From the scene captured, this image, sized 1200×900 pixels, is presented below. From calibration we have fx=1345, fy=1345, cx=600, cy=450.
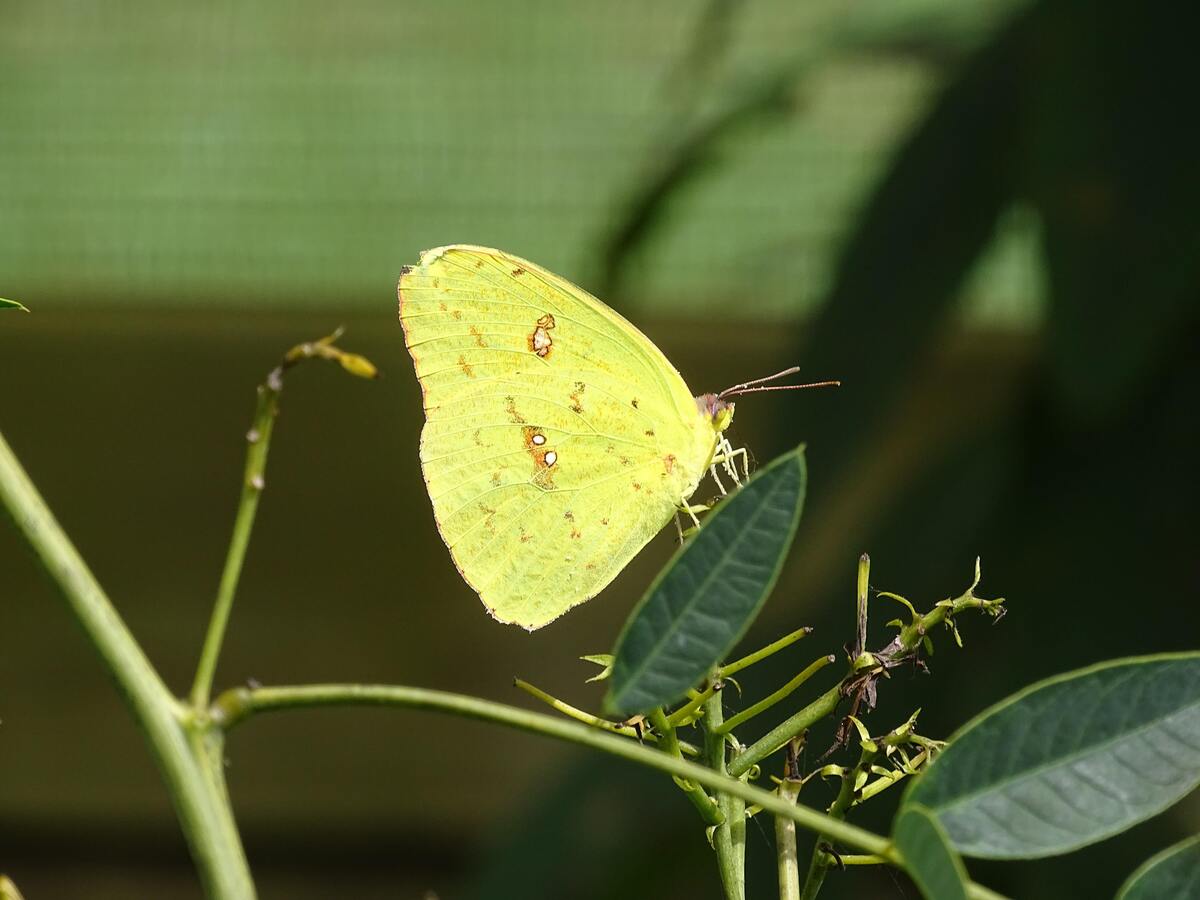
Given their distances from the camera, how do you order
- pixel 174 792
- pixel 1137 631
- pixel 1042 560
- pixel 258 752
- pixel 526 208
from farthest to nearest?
pixel 258 752 < pixel 526 208 < pixel 1042 560 < pixel 1137 631 < pixel 174 792

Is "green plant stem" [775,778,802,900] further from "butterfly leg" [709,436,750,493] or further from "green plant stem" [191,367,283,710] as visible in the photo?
"butterfly leg" [709,436,750,493]

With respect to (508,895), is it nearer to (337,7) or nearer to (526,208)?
(526,208)

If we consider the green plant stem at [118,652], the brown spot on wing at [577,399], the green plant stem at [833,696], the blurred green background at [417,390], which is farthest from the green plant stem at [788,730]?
the blurred green background at [417,390]

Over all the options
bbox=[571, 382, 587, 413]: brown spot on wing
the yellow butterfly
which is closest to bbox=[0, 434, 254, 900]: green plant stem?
the yellow butterfly

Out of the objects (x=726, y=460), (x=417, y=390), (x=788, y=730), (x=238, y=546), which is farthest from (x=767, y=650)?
(x=417, y=390)

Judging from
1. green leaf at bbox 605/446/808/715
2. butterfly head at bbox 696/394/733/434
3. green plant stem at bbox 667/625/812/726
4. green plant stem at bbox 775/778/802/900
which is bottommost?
green plant stem at bbox 775/778/802/900

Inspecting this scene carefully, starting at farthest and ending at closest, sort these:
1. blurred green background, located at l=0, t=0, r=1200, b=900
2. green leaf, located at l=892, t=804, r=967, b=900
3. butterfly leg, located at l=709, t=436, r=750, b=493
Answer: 1. blurred green background, located at l=0, t=0, r=1200, b=900
2. butterfly leg, located at l=709, t=436, r=750, b=493
3. green leaf, located at l=892, t=804, r=967, b=900

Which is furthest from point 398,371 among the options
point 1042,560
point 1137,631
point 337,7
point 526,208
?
point 1137,631
